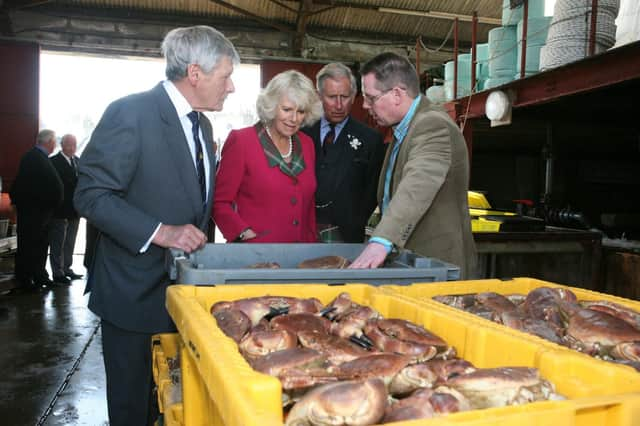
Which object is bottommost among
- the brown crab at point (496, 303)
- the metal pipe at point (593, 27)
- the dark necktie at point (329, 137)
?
Answer: the brown crab at point (496, 303)

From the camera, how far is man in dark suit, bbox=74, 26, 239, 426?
196cm

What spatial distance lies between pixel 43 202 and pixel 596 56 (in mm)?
6742

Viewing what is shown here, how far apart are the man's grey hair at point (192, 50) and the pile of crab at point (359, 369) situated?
1.08 m

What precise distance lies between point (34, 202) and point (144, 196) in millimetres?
6066

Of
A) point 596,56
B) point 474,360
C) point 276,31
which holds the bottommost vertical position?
point 474,360

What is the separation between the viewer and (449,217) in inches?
97.7

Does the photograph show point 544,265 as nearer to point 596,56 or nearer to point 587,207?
point 596,56

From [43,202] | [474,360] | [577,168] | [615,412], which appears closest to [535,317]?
[474,360]

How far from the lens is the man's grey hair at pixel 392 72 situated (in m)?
2.49

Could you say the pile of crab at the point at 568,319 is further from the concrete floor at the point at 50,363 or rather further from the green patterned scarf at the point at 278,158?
the concrete floor at the point at 50,363

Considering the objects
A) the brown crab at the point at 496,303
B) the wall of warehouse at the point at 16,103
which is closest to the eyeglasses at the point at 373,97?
the brown crab at the point at 496,303

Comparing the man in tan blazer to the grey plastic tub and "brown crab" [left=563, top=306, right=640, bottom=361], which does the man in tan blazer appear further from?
"brown crab" [left=563, top=306, right=640, bottom=361]

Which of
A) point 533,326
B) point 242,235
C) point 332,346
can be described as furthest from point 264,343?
point 242,235

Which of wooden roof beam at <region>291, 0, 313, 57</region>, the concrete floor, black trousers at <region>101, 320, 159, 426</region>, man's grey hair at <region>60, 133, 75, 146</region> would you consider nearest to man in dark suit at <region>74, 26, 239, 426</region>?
black trousers at <region>101, 320, 159, 426</region>
